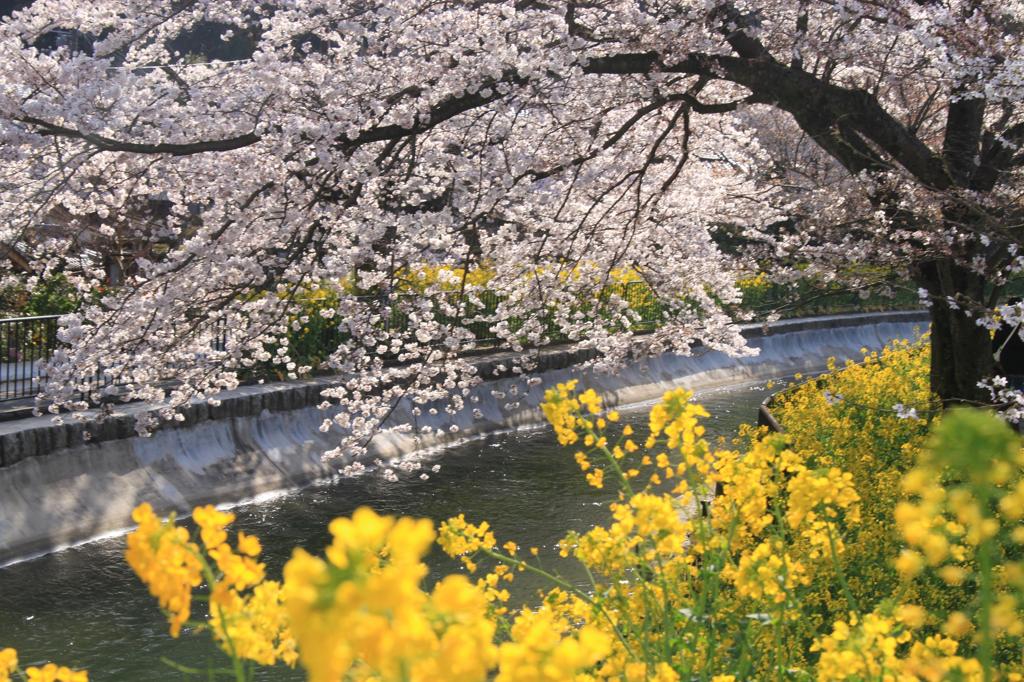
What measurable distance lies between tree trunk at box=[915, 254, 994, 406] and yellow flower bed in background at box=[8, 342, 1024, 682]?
151 centimetres

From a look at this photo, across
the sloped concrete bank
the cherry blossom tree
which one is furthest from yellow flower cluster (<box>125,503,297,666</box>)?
the sloped concrete bank

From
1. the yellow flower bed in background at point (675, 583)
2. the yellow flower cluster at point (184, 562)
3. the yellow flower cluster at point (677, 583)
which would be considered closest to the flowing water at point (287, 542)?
the yellow flower cluster at point (677, 583)

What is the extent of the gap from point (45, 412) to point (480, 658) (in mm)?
10418

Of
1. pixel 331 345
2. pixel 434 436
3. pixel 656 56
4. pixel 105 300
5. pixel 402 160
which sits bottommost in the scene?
pixel 434 436

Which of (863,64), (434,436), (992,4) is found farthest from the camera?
(434,436)

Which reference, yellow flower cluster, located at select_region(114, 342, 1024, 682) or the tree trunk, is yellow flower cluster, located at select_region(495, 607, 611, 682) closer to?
yellow flower cluster, located at select_region(114, 342, 1024, 682)

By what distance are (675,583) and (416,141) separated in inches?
185

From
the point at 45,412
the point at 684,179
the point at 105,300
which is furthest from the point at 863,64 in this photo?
the point at 45,412

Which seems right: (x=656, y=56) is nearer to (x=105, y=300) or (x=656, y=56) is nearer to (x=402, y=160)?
(x=402, y=160)

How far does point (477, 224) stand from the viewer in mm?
8344

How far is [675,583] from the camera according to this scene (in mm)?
4363

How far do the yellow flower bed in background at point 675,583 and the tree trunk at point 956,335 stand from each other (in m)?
1.51

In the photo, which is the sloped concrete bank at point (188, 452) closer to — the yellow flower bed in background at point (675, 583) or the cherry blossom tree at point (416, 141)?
the cherry blossom tree at point (416, 141)

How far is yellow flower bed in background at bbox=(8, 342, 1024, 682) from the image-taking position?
1.53 metres
